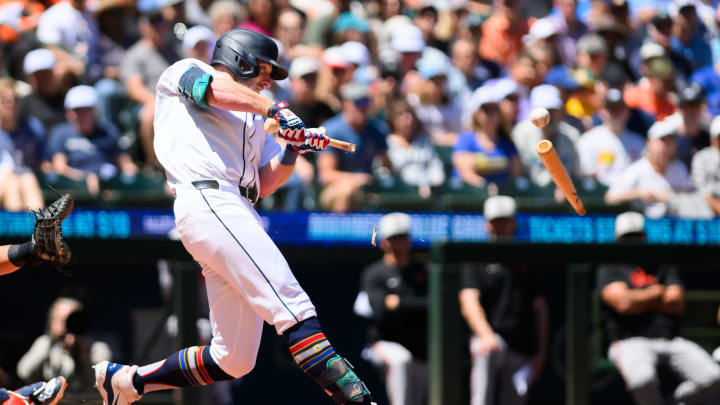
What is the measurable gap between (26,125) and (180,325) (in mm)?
2374

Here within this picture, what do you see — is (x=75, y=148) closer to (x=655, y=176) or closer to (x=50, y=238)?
(x=50, y=238)

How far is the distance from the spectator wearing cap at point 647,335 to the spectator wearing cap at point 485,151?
1549 mm

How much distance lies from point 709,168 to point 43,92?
5282 millimetres

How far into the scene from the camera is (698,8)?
11289 millimetres

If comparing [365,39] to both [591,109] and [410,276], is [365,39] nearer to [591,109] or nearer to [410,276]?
[591,109]

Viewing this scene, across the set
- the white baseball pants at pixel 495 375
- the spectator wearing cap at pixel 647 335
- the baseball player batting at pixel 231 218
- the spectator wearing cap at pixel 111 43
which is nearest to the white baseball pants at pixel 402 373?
the white baseball pants at pixel 495 375

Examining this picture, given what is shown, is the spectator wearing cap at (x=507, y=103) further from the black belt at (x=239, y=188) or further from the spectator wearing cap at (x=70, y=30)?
the black belt at (x=239, y=188)

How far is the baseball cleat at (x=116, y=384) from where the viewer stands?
15.9 ft

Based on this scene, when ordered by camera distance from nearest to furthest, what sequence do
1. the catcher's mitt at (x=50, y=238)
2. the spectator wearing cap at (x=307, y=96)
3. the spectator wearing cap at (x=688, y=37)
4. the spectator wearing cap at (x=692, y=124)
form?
the catcher's mitt at (x=50, y=238) → the spectator wearing cap at (x=307, y=96) → the spectator wearing cap at (x=692, y=124) → the spectator wearing cap at (x=688, y=37)

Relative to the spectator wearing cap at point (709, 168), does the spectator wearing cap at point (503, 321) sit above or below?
below

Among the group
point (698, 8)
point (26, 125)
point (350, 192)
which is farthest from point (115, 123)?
point (698, 8)

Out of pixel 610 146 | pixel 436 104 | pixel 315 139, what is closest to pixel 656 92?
pixel 610 146

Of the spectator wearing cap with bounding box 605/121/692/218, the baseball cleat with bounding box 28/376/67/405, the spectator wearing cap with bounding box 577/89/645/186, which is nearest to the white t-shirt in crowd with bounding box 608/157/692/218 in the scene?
the spectator wearing cap with bounding box 605/121/692/218

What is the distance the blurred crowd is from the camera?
27.2 ft
